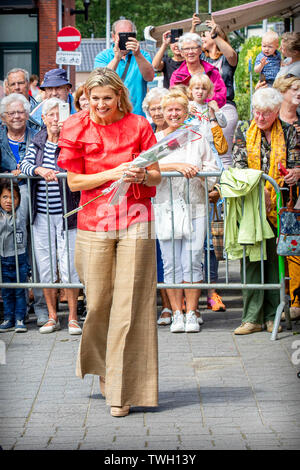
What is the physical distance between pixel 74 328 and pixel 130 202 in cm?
271

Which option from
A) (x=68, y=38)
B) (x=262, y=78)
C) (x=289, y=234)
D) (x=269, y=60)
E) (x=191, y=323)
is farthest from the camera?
(x=68, y=38)

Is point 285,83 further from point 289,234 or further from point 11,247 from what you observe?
point 11,247

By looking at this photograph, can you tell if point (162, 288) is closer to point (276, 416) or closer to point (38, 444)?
point (276, 416)

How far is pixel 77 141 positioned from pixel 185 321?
3034 millimetres

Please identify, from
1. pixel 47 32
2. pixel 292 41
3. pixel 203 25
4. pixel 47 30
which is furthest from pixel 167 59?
pixel 47 32

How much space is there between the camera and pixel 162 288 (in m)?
7.99

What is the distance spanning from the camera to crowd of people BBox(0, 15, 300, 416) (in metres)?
5.50

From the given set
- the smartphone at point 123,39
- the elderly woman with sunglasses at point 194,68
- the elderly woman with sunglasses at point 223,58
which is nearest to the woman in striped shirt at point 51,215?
the smartphone at point 123,39

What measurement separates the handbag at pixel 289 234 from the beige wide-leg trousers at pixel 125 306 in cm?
225

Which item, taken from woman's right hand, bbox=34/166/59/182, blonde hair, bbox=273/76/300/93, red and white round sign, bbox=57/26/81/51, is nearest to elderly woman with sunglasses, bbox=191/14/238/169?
blonde hair, bbox=273/76/300/93

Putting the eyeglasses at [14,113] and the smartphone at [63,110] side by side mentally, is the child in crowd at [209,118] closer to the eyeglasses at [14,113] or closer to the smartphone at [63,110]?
the smartphone at [63,110]

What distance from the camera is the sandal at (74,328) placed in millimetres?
7871

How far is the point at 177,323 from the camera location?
791cm
